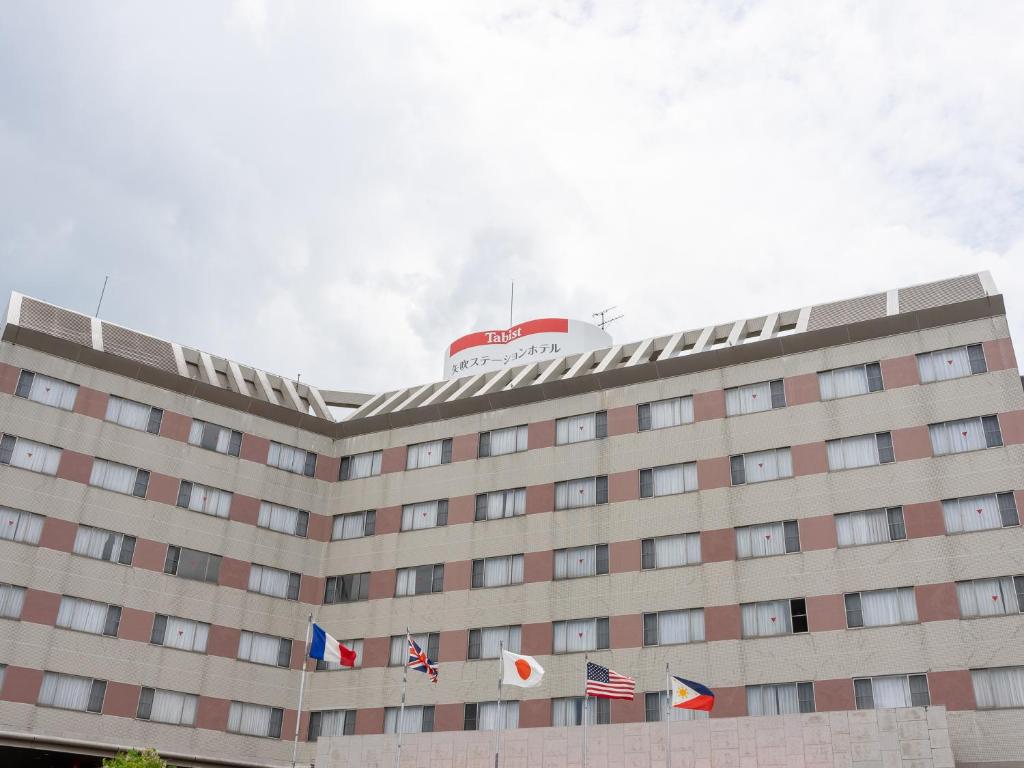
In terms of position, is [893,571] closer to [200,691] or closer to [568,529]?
[568,529]

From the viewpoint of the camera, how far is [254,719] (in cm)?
6334

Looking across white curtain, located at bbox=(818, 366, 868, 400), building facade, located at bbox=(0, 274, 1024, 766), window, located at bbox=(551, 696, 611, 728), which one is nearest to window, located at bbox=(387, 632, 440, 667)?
building facade, located at bbox=(0, 274, 1024, 766)

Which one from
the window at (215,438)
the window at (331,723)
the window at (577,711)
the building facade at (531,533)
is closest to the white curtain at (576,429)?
the building facade at (531,533)

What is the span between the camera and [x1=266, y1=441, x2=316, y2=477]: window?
70250mm

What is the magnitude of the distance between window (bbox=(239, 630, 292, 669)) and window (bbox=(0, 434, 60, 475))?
51.4 feet

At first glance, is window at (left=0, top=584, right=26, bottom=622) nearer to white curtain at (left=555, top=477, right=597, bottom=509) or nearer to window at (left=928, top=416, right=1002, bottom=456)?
white curtain at (left=555, top=477, right=597, bottom=509)

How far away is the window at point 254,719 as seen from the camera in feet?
205

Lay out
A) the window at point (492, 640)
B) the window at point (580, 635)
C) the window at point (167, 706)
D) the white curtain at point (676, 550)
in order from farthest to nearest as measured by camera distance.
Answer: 1. the window at point (492, 640)
2. the window at point (167, 706)
3. the window at point (580, 635)
4. the white curtain at point (676, 550)

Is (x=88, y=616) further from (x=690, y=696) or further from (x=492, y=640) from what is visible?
(x=690, y=696)

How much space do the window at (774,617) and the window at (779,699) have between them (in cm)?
272

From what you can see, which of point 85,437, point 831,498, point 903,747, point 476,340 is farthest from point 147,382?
point 903,747

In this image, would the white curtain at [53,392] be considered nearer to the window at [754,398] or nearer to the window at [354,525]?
the window at [354,525]

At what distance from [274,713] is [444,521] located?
16.0 meters

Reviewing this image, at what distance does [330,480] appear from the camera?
2852 inches
